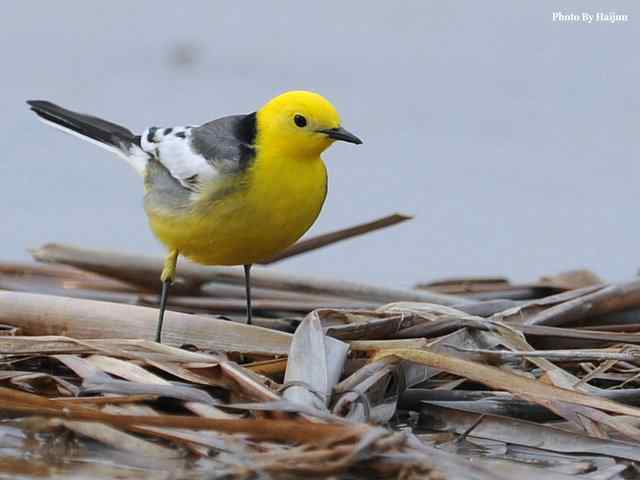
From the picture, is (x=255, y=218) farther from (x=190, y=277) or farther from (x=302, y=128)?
(x=190, y=277)

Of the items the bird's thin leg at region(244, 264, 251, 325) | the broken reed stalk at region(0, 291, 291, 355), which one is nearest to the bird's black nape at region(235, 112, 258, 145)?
the bird's thin leg at region(244, 264, 251, 325)

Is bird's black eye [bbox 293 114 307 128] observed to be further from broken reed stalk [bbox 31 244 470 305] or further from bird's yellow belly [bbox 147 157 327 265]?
broken reed stalk [bbox 31 244 470 305]

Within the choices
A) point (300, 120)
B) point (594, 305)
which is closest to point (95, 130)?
point (300, 120)

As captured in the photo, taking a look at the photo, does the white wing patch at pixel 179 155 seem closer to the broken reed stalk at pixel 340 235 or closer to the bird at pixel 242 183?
the bird at pixel 242 183

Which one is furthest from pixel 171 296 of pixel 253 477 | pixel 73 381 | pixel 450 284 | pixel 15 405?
pixel 253 477

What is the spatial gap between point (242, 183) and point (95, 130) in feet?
4.35

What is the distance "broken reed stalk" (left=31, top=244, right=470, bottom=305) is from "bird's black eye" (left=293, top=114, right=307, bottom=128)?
793 mm

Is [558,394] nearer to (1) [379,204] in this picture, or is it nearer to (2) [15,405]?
(2) [15,405]

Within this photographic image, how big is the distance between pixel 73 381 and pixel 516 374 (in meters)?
1.39

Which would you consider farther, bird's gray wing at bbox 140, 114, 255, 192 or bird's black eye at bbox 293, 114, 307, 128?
bird's black eye at bbox 293, 114, 307, 128

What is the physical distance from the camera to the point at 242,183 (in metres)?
5.50

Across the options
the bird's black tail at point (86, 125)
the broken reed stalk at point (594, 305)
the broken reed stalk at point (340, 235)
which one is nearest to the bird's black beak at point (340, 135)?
the broken reed stalk at point (340, 235)

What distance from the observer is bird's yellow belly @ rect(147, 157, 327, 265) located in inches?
215

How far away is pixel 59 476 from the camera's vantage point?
147 inches
